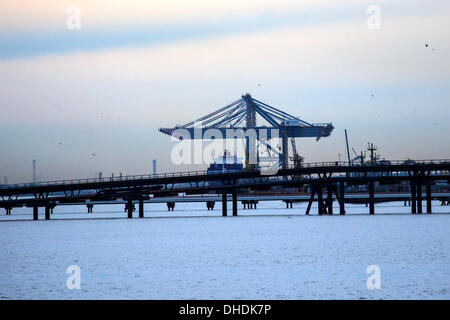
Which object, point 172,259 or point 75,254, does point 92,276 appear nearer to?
point 172,259

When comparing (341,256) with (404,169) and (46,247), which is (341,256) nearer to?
(46,247)

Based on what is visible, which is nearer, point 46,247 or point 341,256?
point 341,256

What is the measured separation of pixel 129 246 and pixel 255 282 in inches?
1332

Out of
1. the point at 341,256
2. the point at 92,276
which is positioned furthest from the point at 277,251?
the point at 92,276

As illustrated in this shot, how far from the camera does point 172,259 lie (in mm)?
63719

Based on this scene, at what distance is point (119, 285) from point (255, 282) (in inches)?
311
